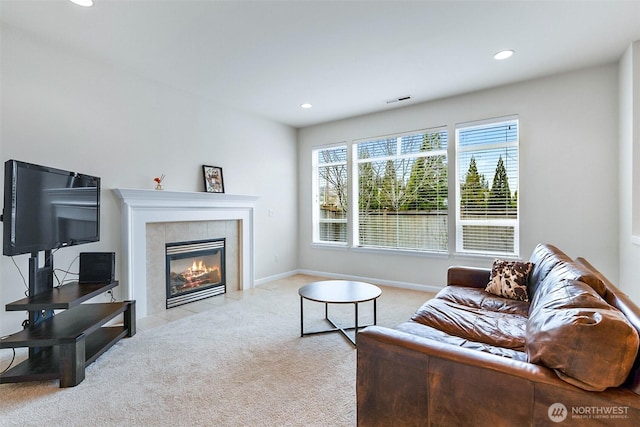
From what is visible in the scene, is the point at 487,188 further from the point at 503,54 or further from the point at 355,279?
the point at 355,279

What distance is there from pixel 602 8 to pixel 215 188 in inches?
168

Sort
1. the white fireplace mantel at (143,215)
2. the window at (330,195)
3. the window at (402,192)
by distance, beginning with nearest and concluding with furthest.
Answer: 1. the white fireplace mantel at (143,215)
2. the window at (402,192)
3. the window at (330,195)

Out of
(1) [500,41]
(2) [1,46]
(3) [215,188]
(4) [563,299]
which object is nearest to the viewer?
(4) [563,299]

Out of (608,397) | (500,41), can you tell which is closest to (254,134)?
(500,41)

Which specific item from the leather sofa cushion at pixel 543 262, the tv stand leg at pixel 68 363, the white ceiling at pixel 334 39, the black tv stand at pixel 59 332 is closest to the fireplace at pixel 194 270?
the black tv stand at pixel 59 332

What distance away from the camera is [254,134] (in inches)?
195

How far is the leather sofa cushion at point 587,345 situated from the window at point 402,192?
3301mm

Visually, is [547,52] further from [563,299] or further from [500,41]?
[563,299]

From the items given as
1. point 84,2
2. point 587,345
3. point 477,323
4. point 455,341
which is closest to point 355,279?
point 477,323

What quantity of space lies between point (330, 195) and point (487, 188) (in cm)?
248

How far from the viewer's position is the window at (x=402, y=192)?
4426mm

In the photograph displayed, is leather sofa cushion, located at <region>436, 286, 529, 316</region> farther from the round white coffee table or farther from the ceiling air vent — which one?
the ceiling air vent

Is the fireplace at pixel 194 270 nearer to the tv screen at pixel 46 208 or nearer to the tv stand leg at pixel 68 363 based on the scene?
the tv screen at pixel 46 208

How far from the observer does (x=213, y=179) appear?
4.30 metres
